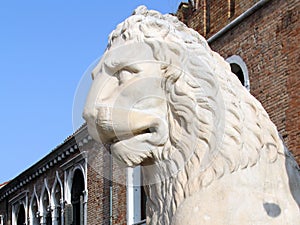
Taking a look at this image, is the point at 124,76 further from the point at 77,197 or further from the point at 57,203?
the point at 57,203

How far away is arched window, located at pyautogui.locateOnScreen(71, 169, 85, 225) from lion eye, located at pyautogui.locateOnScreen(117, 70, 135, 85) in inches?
637

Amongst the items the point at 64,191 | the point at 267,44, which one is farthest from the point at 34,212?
the point at 267,44

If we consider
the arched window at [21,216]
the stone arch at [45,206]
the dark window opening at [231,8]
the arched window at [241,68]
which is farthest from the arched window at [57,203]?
the dark window opening at [231,8]

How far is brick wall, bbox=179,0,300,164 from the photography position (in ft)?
36.1

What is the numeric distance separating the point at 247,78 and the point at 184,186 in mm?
9112

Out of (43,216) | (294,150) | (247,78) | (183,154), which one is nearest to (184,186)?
(183,154)

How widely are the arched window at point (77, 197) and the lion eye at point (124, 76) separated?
1617 centimetres

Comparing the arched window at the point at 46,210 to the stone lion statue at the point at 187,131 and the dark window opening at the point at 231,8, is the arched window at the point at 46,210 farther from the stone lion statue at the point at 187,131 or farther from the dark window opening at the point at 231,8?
the stone lion statue at the point at 187,131

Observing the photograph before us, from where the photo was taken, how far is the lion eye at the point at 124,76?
3128mm

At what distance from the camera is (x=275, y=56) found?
450 inches

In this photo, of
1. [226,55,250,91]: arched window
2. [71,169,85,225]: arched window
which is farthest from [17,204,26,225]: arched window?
[226,55,250,91]: arched window

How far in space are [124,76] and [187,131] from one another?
33cm

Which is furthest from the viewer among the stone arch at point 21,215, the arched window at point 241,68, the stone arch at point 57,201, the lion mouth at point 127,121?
the stone arch at point 21,215

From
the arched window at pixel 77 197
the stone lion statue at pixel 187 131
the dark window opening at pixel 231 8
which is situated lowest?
the stone lion statue at pixel 187 131
